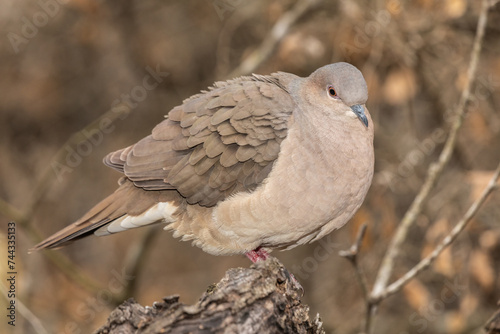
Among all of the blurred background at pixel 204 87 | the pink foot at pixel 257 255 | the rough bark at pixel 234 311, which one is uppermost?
the rough bark at pixel 234 311

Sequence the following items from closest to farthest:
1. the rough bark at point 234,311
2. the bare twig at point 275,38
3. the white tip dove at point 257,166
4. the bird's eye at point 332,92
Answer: the rough bark at point 234,311 < the white tip dove at point 257,166 < the bird's eye at point 332,92 < the bare twig at point 275,38

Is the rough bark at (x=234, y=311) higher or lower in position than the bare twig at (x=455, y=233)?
higher

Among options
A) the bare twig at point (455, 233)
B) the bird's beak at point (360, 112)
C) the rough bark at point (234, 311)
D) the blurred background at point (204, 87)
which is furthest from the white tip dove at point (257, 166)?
the blurred background at point (204, 87)

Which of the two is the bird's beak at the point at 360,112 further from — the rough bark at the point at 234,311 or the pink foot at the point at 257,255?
the rough bark at the point at 234,311

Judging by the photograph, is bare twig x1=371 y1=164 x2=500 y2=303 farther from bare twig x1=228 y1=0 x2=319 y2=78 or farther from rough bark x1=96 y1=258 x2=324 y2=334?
bare twig x1=228 y1=0 x2=319 y2=78

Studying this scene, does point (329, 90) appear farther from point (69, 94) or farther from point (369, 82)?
point (69, 94)

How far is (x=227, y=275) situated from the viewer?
3.24 meters

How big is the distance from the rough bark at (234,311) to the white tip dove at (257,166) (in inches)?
43.8

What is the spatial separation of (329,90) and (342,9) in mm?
2200

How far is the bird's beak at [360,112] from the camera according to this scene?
14.6 ft

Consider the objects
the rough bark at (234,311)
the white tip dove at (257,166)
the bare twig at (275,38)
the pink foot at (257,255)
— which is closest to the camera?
the rough bark at (234,311)

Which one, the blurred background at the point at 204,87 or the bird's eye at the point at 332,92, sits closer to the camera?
the bird's eye at the point at 332,92

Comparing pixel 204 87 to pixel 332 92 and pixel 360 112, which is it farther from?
pixel 360 112

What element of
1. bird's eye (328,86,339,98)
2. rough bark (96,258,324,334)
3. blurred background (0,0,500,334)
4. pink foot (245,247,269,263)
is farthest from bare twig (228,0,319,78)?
rough bark (96,258,324,334)
